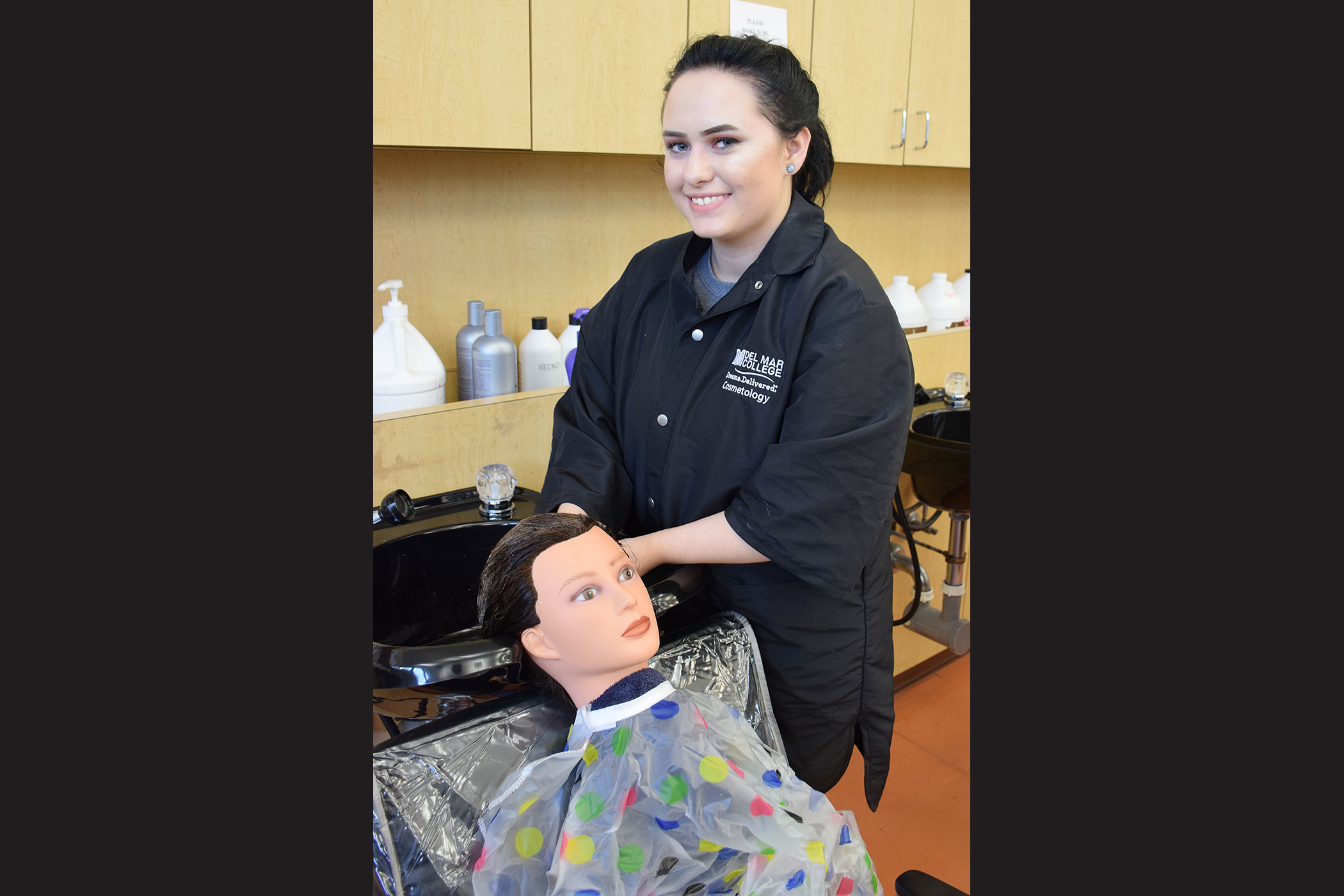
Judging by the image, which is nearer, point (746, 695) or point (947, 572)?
point (746, 695)

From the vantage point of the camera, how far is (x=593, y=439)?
4.65ft

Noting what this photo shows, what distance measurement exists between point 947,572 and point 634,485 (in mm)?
1344

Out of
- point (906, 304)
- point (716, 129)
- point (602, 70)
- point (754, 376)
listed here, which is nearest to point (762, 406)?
point (754, 376)

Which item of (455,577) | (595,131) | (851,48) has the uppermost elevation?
(851,48)

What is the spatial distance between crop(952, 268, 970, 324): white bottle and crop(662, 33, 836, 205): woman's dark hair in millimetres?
1568

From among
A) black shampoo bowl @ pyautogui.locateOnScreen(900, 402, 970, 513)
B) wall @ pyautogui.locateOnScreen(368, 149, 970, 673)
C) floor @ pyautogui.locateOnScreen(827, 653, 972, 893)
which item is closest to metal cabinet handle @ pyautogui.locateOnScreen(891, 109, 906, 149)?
wall @ pyautogui.locateOnScreen(368, 149, 970, 673)

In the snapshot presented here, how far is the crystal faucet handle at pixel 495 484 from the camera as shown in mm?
1549

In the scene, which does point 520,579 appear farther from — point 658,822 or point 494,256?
point 494,256

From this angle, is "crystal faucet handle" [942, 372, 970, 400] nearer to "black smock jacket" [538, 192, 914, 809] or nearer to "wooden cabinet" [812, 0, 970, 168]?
"wooden cabinet" [812, 0, 970, 168]

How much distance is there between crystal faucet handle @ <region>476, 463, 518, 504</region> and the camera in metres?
1.55

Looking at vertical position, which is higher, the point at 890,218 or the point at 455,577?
the point at 890,218

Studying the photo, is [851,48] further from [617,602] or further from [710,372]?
[617,602]

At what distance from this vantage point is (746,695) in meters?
1.25

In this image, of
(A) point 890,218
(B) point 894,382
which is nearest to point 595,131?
(B) point 894,382
